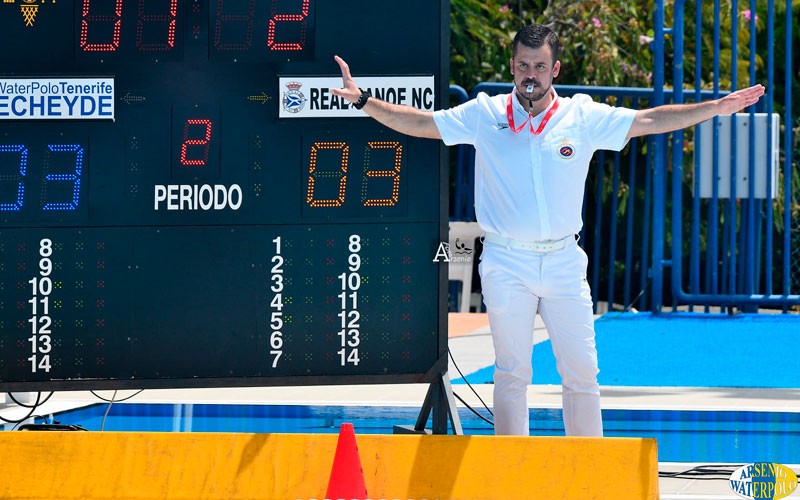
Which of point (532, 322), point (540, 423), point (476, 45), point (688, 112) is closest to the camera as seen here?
point (688, 112)

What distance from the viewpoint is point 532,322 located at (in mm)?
7332

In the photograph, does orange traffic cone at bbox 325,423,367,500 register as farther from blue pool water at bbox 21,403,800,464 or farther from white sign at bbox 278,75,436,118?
blue pool water at bbox 21,403,800,464

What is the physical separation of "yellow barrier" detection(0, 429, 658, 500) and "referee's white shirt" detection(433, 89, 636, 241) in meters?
1.07

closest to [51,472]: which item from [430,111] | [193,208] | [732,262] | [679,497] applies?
[193,208]

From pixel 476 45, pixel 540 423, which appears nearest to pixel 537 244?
pixel 540 423

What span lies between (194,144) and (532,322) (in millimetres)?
1894

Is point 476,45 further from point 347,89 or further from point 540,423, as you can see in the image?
point 347,89

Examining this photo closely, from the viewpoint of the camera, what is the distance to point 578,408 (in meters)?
7.41

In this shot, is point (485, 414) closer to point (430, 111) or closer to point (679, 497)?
point (679, 497)

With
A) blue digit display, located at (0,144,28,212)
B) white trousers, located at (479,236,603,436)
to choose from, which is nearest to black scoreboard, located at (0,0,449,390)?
blue digit display, located at (0,144,28,212)

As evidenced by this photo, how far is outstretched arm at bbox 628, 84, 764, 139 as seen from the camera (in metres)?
7.07

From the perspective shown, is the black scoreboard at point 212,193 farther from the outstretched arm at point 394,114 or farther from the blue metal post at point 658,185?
the blue metal post at point 658,185

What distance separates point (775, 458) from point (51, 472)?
4.37 meters

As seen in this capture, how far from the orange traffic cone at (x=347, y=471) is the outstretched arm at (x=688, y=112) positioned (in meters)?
2.02
